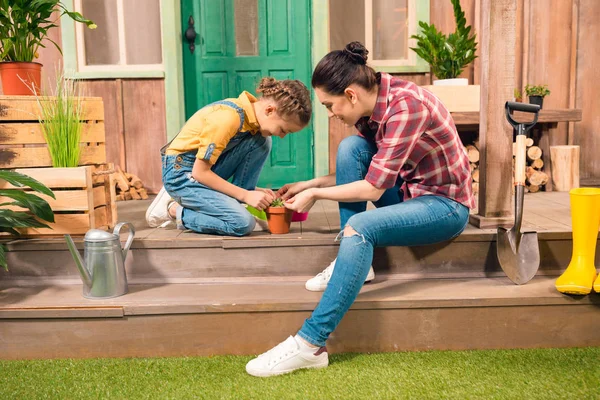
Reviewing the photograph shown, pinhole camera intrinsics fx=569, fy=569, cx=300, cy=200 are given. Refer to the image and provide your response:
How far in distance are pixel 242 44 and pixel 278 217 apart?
2.08 metres

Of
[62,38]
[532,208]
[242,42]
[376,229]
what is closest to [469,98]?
[532,208]

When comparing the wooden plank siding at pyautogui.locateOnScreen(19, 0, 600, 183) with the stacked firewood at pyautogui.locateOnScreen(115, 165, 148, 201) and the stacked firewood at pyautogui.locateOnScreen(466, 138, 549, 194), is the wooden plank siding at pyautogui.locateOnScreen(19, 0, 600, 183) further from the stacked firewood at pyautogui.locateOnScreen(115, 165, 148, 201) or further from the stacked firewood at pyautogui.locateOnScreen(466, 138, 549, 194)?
the stacked firewood at pyautogui.locateOnScreen(466, 138, 549, 194)

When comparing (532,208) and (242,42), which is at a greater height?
(242,42)

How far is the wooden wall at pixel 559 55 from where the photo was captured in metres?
4.01

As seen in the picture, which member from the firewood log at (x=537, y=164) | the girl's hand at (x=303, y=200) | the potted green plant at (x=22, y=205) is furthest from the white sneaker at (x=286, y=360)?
the firewood log at (x=537, y=164)

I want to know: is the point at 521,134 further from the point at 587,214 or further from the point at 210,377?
the point at 210,377

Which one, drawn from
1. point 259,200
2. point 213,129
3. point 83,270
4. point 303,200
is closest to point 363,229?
point 303,200

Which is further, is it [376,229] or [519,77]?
[519,77]

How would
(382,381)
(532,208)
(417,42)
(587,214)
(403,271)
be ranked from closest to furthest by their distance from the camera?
(382,381), (587,214), (403,271), (532,208), (417,42)

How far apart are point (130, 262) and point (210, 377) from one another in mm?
730

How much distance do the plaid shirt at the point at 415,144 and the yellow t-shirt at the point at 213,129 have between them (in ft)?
1.72

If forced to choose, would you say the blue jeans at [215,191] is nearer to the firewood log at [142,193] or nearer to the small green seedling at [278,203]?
the small green seedling at [278,203]

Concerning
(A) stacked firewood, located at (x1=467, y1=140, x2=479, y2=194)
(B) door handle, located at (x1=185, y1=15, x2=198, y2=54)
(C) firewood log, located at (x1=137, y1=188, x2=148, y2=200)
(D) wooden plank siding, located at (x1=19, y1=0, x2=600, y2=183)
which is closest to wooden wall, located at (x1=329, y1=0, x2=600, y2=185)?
(D) wooden plank siding, located at (x1=19, y1=0, x2=600, y2=183)

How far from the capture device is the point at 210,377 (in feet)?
6.07
